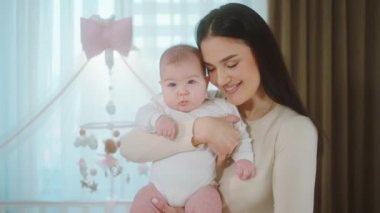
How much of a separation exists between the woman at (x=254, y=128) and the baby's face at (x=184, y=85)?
0.04 meters

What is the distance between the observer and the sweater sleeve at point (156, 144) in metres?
1.11

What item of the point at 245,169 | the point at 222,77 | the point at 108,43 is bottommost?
the point at 245,169

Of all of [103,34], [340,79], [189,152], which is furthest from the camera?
[340,79]

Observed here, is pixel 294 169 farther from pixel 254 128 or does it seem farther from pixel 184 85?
pixel 184 85

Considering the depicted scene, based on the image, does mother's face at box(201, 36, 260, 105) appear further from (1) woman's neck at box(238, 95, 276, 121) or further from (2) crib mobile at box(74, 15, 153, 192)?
(2) crib mobile at box(74, 15, 153, 192)

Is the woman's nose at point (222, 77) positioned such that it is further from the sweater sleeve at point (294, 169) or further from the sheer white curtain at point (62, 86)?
the sheer white curtain at point (62, 86)

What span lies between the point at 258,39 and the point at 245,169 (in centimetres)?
32

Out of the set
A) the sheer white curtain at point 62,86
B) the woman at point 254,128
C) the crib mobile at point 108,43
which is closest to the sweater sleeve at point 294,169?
the woman at point 254,128

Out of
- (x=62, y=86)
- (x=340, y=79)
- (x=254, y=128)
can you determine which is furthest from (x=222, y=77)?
(x=62, y=86)

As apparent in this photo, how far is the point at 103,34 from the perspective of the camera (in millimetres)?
1692

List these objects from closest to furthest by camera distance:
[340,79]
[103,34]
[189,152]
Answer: [189,152], [103,34], [340,79]

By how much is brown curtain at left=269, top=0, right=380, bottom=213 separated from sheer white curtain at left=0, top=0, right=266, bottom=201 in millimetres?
237

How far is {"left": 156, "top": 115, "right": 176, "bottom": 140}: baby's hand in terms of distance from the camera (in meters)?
1.10

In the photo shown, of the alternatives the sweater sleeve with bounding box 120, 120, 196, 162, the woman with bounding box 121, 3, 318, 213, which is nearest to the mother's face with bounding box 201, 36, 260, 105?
the woman with bounding box 121, 3, 318, 213
